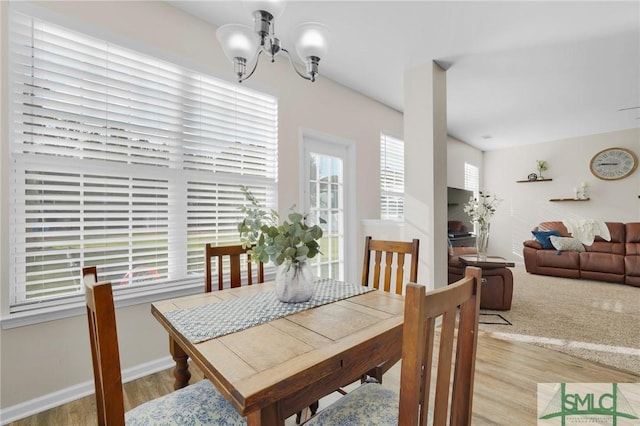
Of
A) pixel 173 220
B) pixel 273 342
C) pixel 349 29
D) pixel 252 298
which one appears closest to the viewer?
pixel 273 342

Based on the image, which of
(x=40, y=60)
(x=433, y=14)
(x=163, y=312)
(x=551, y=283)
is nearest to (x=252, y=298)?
(x=163, y=312)

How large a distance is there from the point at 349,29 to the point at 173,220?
83.4 inches

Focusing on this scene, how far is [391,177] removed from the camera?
4254 millimetres

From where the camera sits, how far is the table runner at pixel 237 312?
1.10 meters

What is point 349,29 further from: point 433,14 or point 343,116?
point 343,116

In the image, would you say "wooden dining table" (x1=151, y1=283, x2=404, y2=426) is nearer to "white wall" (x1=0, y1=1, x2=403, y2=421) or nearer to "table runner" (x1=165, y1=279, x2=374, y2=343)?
"table runner" (x1=165, y1=279, x2=374, y2=343)

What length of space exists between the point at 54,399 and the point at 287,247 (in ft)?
5.81

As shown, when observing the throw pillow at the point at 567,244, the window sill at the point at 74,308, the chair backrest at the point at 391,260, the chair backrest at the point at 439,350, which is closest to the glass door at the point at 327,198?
the chair backrest at the point at 391,260

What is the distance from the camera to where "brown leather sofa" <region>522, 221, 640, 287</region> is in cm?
454

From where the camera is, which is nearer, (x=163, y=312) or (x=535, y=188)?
(x=163, y=312)

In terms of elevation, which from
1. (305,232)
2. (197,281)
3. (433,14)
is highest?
(433,14)

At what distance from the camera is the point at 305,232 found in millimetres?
1311

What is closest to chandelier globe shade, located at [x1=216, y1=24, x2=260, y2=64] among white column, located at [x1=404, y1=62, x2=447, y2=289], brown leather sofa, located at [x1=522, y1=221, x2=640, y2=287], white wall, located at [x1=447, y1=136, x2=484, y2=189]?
white column, located at [x1=404, y1=62, x2=447, y2=289]
